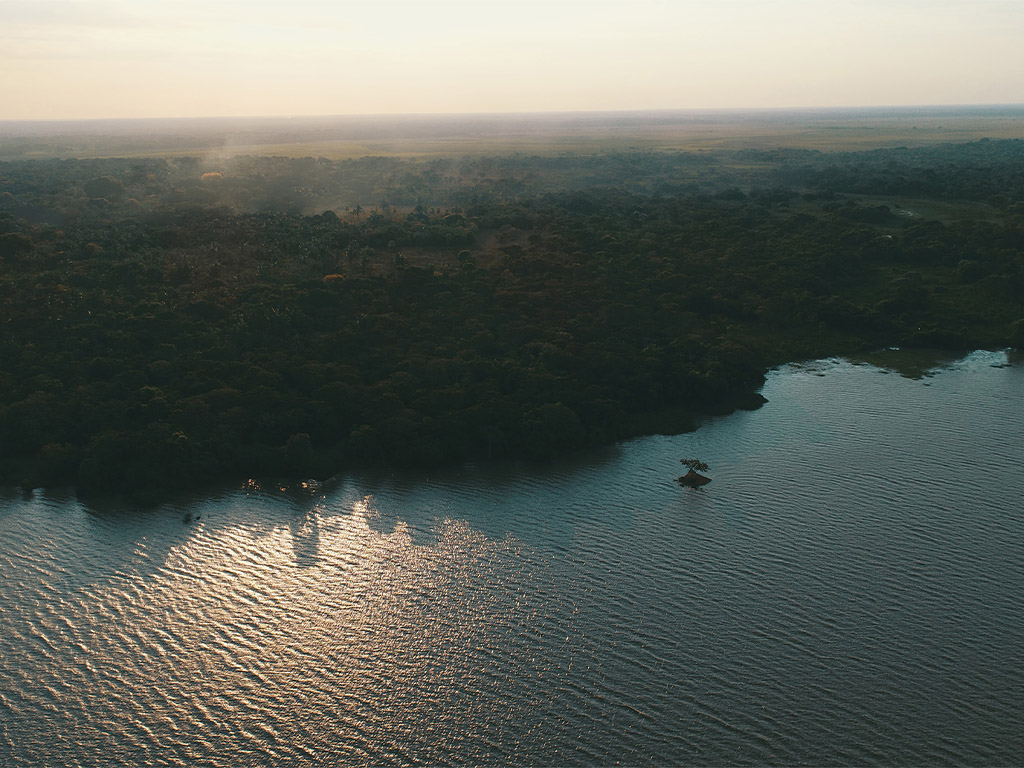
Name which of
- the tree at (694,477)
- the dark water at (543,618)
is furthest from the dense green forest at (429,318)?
the tree at (694,477)

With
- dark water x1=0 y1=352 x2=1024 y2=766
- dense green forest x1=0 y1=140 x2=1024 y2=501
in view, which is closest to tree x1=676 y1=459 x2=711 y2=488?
dark water x1=0 y1=352 x2=1024 y2=766

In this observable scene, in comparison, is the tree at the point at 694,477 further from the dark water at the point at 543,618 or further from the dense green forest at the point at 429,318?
the dense green forest at the point at 429,318

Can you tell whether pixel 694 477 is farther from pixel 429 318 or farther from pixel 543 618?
pixel 429 318

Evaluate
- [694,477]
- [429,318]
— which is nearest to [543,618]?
[694,477]

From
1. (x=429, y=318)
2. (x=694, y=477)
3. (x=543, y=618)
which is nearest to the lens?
(x=543, y=618)

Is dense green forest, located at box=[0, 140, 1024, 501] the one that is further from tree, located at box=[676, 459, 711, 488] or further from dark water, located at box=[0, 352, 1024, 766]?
→ tree, located at box=[676, 459, 711, 488]
